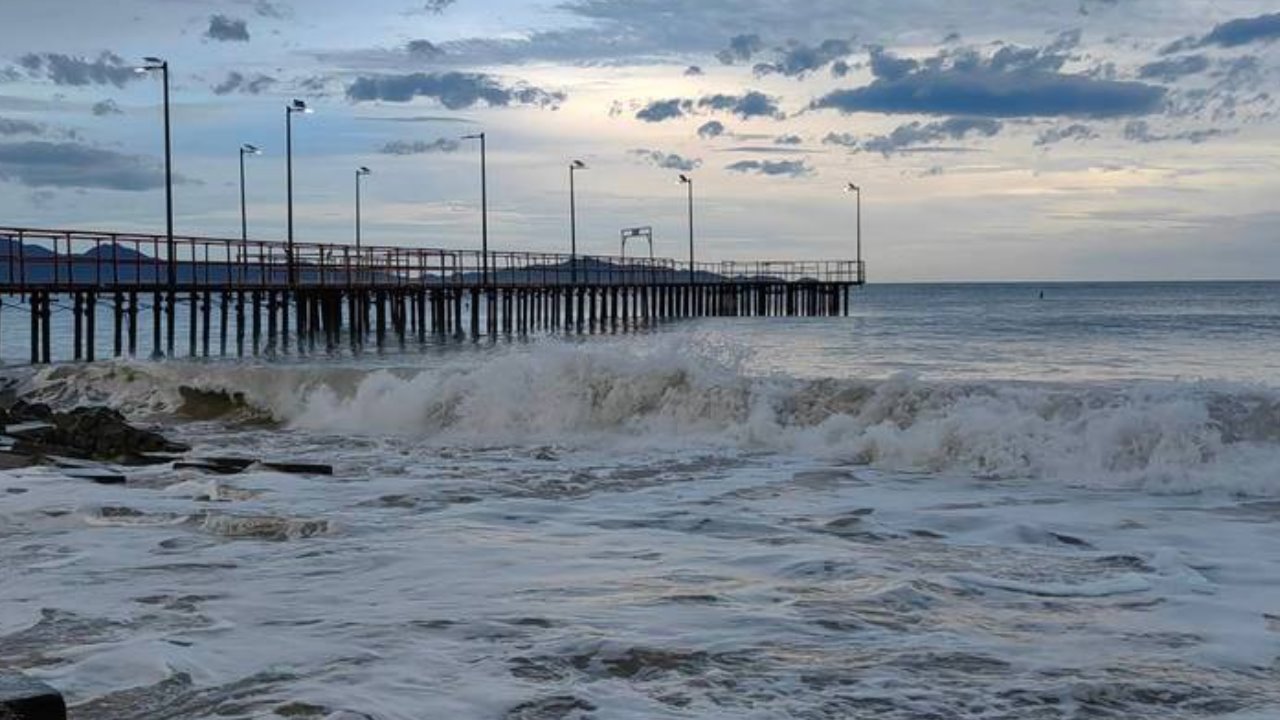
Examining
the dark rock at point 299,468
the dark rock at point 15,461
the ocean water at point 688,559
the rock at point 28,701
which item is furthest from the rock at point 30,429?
the rock at point 28,701

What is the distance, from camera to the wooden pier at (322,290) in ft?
109

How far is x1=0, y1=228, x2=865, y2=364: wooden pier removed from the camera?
109ft

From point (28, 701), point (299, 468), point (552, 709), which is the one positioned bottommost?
point (299, 468)

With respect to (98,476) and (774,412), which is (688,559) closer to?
(98,476)

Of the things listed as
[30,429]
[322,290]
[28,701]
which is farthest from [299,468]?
[322,290]

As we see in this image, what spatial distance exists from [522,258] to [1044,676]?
49347 mm

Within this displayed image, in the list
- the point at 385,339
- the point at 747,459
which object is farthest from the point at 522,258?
the point at 747,459

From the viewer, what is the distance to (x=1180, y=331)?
5219 centimetres

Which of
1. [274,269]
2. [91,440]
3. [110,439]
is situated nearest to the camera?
[110,439]

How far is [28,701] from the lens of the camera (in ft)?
14.0

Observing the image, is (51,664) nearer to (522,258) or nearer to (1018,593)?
(1018,593)

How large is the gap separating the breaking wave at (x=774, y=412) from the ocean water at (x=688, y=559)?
53mm

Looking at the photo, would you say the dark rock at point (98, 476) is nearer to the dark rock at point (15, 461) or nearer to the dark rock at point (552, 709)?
the dark rock at point (15, 461)

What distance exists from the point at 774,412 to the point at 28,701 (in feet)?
41.4
